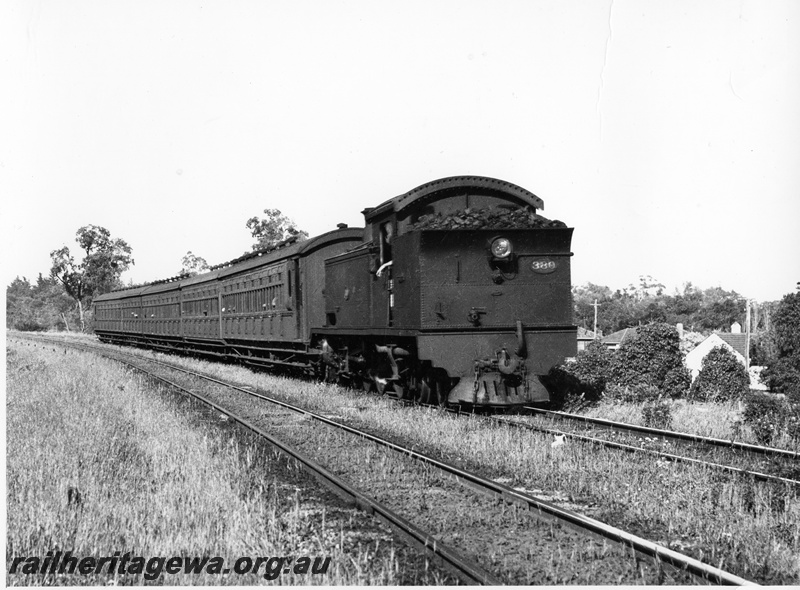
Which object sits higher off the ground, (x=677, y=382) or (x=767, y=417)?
(x=767, y=417)

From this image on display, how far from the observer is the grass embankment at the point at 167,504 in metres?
4.92

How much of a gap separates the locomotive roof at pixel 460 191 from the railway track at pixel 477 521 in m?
3.49

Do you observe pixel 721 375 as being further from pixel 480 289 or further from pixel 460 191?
pixel 480 289

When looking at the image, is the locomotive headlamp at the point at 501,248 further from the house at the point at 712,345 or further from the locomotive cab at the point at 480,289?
the house at the point at 712,345

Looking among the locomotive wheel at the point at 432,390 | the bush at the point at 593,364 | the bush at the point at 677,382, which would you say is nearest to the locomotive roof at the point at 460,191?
the locomotive wheel at the point at 432,390

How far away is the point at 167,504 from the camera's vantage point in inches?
240

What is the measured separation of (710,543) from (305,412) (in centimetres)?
715

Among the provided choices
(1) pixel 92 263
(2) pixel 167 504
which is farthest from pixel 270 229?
(2) pixel 167 504

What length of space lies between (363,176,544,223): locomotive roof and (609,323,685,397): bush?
9.60m

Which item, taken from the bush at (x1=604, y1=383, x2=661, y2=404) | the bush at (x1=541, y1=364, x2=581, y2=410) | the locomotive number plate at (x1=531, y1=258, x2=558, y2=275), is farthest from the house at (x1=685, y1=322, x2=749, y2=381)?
the locomotive number plate at (x1=531, y1=258, x2=558, y2=275)

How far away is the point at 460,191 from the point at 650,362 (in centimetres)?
1119

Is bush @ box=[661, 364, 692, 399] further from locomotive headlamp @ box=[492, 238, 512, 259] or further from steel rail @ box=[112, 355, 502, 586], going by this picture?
steel rail @ box=[112, 355, 502, 586]

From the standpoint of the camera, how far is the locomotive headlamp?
33.7 ft

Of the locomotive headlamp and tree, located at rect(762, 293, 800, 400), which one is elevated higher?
the locomotive headlamp
